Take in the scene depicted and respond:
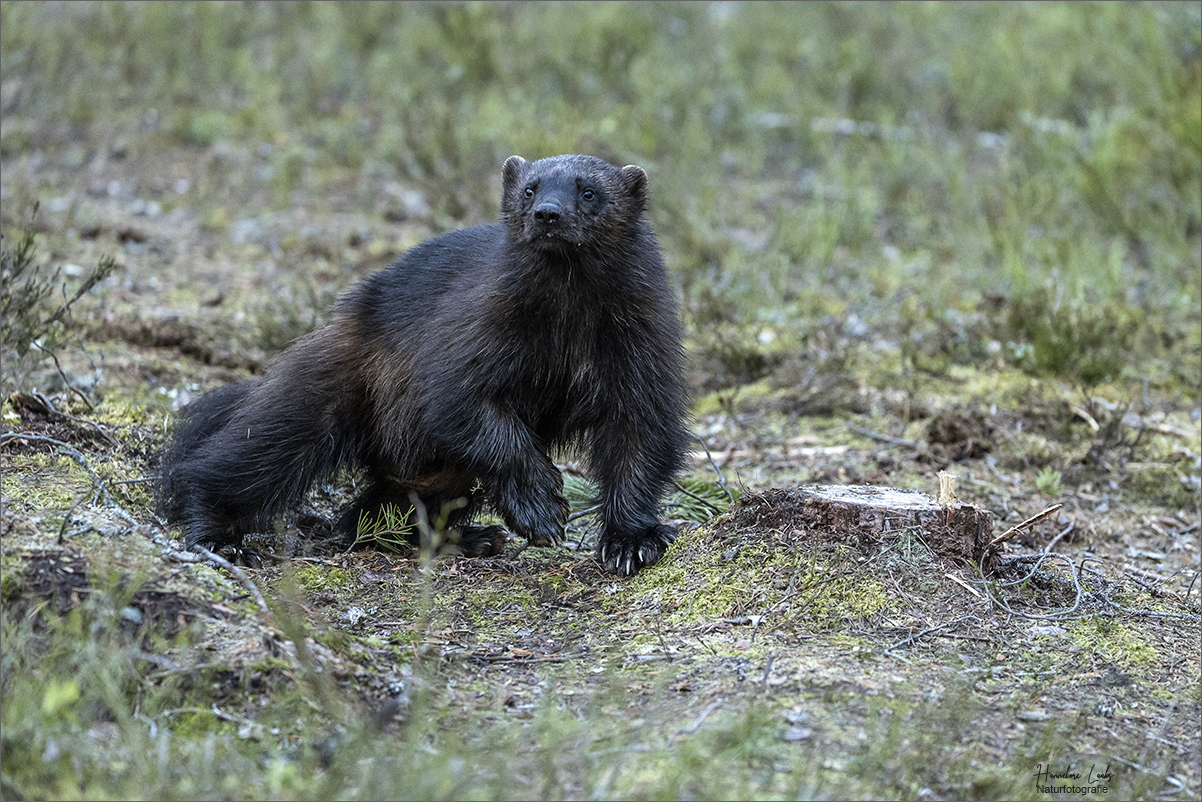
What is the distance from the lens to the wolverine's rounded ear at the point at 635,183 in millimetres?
4809

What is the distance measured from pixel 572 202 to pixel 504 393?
74 centimetres

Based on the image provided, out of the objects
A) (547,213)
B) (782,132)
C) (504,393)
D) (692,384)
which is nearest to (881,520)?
(504,393)

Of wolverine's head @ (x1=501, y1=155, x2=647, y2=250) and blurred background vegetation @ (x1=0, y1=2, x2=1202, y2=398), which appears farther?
blurred background vegetation @ (x1=0, y1=2, x2=1202, y2=398)

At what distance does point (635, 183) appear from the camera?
15.9 ft

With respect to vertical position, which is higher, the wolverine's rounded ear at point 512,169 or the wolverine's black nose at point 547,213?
the wolverine's rounded ear at point 512,169

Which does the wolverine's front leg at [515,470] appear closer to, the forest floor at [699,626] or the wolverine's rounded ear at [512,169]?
the forest floor at [699,626]

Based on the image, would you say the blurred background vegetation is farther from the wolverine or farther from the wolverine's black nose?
the wolverine's black nose

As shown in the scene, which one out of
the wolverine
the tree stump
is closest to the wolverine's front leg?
the wolverine

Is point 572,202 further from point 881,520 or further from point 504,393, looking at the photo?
point 881,520

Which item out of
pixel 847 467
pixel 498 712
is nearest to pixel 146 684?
pixel 498 712

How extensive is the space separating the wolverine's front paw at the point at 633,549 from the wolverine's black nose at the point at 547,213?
3.76 feet

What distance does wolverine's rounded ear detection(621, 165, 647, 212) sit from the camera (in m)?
4.81

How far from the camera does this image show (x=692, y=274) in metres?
8.57

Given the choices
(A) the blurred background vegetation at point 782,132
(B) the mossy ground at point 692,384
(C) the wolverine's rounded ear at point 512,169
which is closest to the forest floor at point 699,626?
(B) the mossy ground at point 692,384
